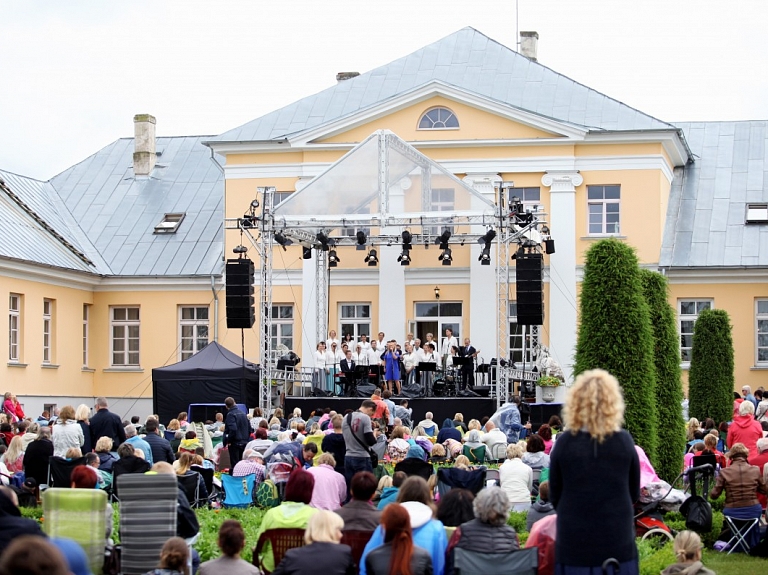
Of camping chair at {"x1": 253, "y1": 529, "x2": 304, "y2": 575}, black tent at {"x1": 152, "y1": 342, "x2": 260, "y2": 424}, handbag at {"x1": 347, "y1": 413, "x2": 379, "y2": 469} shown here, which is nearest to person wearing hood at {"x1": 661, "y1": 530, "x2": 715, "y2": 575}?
camping chair at {"x1": 253, "y1": 529, "x2": 304, "y2": 575}

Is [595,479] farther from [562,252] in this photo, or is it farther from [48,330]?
[48,330]

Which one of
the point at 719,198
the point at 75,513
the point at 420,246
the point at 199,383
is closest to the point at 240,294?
the point at 199,383

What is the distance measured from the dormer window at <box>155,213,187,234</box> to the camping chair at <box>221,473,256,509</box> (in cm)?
1928

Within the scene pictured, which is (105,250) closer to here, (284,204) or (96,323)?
(96,323)

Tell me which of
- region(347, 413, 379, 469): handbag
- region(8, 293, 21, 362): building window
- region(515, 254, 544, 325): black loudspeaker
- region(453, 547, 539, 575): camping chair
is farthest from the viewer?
region(8, 293, 21, 362): building window

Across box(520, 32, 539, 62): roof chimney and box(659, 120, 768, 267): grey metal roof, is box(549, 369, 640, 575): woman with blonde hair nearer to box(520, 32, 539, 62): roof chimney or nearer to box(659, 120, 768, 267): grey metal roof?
box(659, 120, 768, 267): grey metal roof

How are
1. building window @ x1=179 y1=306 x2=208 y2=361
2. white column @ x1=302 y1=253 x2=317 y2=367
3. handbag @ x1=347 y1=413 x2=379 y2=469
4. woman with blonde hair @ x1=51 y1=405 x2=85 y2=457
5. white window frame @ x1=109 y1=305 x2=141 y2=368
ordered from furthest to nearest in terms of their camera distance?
1. white window frame @ x1=109 y1=305 x2=141 y2=368
2. building window @ x1=179 y1=306 x2=208 y2=361
3. white column @ x1=302 y1=253 x2=317 y2=367
4. woman with blonde hair @ x1=51 y1=405 x2=85 y2=457
5. handbag @ x1=347 y1=413 x2=379 y2=469

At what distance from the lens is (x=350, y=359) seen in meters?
26.2

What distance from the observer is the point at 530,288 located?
23.7m

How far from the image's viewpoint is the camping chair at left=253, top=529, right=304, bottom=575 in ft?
28.6

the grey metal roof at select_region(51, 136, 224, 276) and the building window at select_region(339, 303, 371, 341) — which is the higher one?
the grey metal roof at select_region(51, 136, 224, 276)

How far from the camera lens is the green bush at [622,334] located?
13.9m

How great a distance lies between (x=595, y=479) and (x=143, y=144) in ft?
100

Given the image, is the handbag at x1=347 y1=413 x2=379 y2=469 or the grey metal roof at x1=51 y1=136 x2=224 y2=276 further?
the grey metal roof at x1=51 y1=136 x2=224 y2=276
